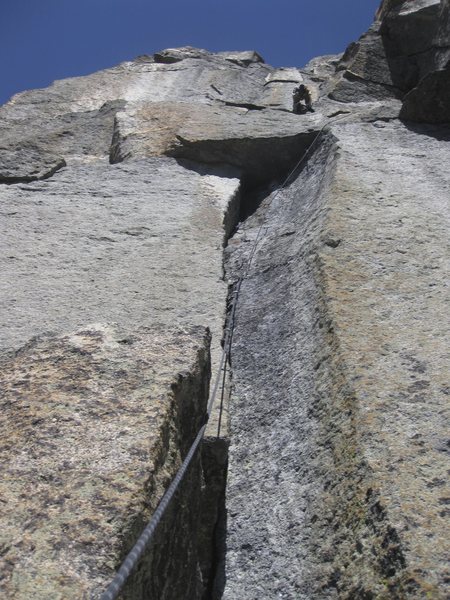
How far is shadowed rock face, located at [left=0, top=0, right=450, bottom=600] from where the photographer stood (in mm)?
1820

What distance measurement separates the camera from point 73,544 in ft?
5.23

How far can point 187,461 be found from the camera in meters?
2.09

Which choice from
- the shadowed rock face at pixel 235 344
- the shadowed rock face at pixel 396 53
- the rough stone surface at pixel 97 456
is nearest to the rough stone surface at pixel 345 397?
the shadowed rock face at pixel 235 344

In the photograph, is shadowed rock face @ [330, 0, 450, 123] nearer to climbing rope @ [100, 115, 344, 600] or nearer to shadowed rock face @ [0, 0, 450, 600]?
shadowed rock face @ [0, 0, 450, 600]

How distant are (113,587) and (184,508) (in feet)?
2.51

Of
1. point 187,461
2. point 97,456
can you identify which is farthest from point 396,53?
point 97,456

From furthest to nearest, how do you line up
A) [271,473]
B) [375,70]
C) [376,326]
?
[375,70] → [376,326] → [271,473]

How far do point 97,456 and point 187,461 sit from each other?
348 millimetres

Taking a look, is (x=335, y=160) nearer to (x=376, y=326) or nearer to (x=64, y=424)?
(x=376, y=326)

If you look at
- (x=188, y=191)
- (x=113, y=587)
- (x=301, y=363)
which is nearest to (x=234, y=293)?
(x=301, y=363)

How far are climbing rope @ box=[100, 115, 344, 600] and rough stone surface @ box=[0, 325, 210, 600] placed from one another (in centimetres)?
4

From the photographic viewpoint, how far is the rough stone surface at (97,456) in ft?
5.15

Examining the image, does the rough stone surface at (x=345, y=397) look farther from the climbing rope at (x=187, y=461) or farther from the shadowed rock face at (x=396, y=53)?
the shadowed rock face at (x=396, y=53)

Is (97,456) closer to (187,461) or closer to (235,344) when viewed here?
(187,461)
